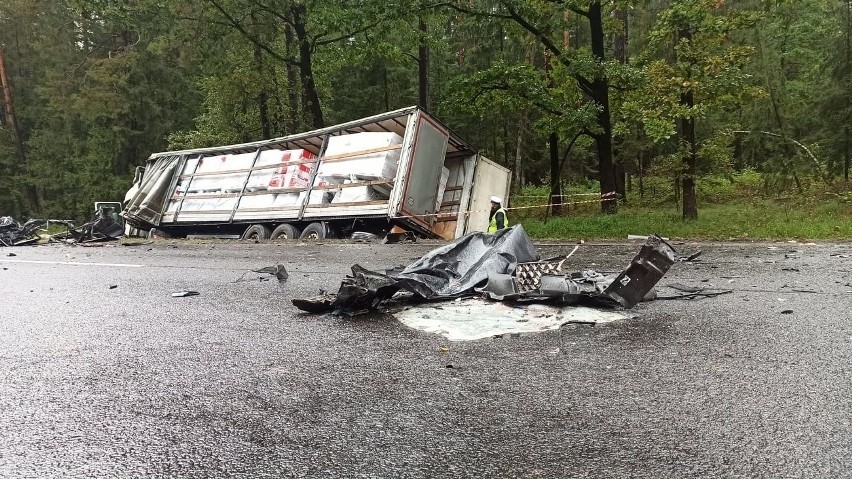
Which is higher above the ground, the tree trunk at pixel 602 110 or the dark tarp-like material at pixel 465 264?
the tree trunk at pixel 602 110

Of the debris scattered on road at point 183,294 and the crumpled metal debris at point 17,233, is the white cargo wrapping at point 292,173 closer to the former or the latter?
the debris scattered on road at point 183,294

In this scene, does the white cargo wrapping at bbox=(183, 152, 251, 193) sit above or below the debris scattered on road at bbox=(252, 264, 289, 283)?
above

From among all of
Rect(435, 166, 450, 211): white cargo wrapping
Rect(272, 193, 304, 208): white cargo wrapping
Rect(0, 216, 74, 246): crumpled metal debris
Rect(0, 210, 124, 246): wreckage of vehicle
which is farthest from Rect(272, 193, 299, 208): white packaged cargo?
Rect(0, 216, 74, 246): crumpled metal debris

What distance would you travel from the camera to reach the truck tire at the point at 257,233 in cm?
1378

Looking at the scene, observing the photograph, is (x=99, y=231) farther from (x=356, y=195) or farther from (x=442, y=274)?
(x=442, y=274)

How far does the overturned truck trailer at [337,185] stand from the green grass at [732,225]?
2312mm

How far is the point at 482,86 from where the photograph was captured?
13.5 metres

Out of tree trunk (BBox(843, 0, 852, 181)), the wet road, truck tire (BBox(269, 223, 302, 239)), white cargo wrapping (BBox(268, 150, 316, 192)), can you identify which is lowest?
the wet road

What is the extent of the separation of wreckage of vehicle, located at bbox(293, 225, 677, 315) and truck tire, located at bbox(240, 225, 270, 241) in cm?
947

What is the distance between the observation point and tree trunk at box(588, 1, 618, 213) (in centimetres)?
1264

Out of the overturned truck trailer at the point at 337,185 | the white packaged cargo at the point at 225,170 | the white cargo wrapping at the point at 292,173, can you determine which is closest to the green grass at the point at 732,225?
the overturned truck trailer at the point at 337,185

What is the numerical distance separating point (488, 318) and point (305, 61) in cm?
1640

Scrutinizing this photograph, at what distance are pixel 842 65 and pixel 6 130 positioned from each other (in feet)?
150

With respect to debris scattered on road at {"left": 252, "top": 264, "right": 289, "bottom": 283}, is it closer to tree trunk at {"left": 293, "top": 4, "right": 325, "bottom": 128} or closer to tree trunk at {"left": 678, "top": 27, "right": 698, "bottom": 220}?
tree trunk at {"left": 678, "top": 27, "right": 698, "bottom": 220}
